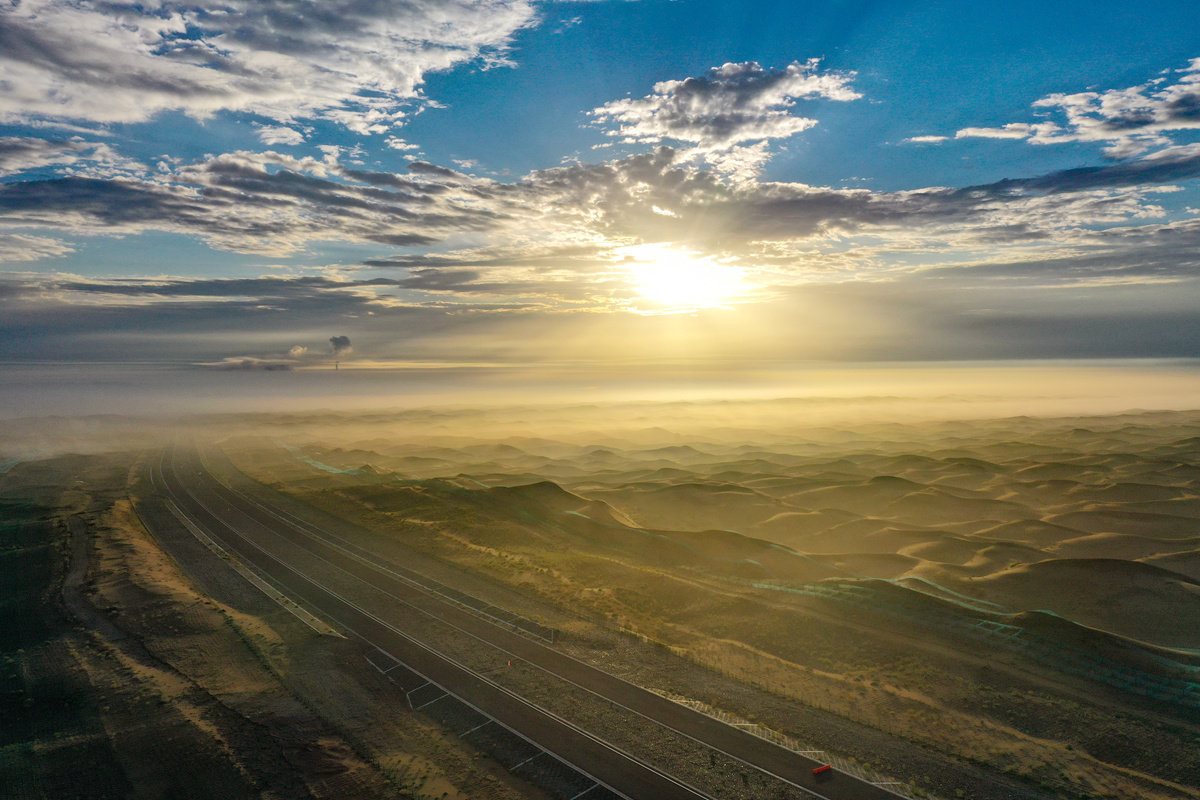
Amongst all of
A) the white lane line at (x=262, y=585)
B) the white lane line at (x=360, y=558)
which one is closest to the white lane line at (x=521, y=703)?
the white lane line at (x=262, y=585)

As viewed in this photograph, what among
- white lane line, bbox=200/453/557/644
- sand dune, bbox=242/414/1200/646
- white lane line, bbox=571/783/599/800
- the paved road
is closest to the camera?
white lane line, bbox=571/783/599/800

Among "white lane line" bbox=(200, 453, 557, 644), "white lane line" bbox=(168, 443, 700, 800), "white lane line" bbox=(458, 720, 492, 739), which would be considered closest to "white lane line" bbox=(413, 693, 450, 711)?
"white lane line" bbox=(168, 443, 700, 800)

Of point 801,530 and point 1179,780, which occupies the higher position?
point 1179,780

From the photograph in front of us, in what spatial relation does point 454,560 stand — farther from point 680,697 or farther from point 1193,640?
point 1193,640

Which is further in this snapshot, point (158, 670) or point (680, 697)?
point (158, 670)

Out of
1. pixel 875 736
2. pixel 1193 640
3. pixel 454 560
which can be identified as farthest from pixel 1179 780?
pixel 454 560

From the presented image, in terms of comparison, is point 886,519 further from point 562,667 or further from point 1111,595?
point 562,667

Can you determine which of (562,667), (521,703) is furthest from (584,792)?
(562,667)

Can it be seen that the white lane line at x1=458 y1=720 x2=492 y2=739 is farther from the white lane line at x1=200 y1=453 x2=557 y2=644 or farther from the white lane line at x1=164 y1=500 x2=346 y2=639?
the white lane line at x1=164 y1=500 x2=346 y2=639
